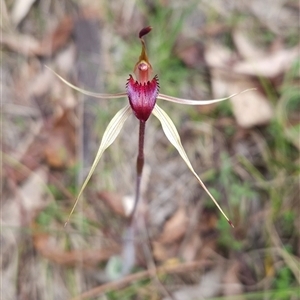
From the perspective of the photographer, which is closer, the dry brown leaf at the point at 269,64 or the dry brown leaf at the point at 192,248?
the dry brown leaf at the point at 192,248

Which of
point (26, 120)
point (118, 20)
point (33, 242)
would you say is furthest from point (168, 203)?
point (118, 20)

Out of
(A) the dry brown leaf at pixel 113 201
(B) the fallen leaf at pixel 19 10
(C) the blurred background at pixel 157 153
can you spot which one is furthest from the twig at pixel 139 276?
(B) the fallen leaf at pixel 19 10

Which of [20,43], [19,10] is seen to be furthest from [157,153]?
[19,10]

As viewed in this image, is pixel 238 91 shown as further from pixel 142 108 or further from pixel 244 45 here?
pixel 142 108

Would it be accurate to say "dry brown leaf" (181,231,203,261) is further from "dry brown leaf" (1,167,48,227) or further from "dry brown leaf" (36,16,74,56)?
"dry brown leaf" (36,16,74,56)

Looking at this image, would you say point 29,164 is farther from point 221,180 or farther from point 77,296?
point 221,180

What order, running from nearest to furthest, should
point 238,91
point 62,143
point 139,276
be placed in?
point 139,276 < point 62,143 < point 238,91

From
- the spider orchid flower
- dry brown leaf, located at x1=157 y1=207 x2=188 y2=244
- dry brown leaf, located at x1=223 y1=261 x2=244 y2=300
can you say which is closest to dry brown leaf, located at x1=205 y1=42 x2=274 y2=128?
dry brown leaf, located at x1=157 y1=207 x2=188 y2=244

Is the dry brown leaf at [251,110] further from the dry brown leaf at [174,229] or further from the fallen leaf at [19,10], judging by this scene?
the fallen leaf at [19,10]
